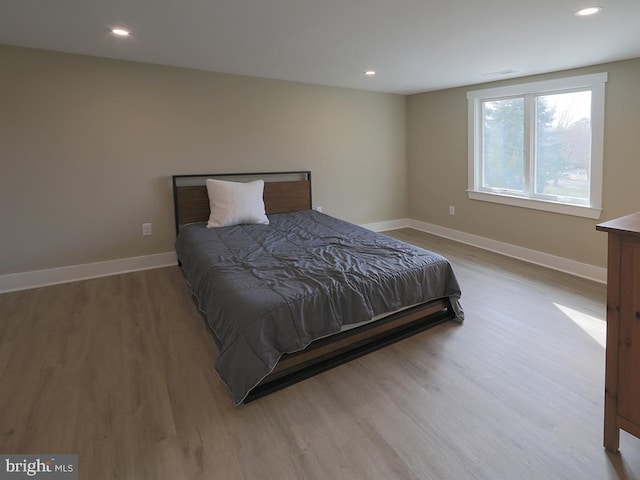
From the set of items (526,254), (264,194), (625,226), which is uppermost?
(264,194)

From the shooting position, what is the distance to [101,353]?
2.45 metres

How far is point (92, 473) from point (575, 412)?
217 centimetres

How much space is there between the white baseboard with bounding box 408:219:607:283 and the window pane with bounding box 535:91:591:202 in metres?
0.67

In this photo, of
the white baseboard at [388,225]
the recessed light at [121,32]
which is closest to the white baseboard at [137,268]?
the white baseboard at [388,225]

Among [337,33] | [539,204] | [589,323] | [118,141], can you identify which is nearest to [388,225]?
[539,204]

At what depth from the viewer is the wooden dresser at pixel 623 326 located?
56.0 inches

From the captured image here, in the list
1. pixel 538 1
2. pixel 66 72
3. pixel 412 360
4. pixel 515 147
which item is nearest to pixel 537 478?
pixel 412 360

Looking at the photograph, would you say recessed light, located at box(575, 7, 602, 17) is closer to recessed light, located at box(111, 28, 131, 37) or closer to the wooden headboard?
recessed light, located at box(111, 28, 131, 37)

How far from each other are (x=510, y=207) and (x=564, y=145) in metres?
0.87

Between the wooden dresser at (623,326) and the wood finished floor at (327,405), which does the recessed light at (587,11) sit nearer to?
the wooden dresser at (623,326)

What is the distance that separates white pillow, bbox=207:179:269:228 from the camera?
394cm

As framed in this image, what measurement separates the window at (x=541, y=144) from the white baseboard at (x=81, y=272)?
398 centimetres

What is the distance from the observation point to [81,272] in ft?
12.4

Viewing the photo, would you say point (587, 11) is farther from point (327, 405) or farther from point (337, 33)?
→ point (327, 405)
